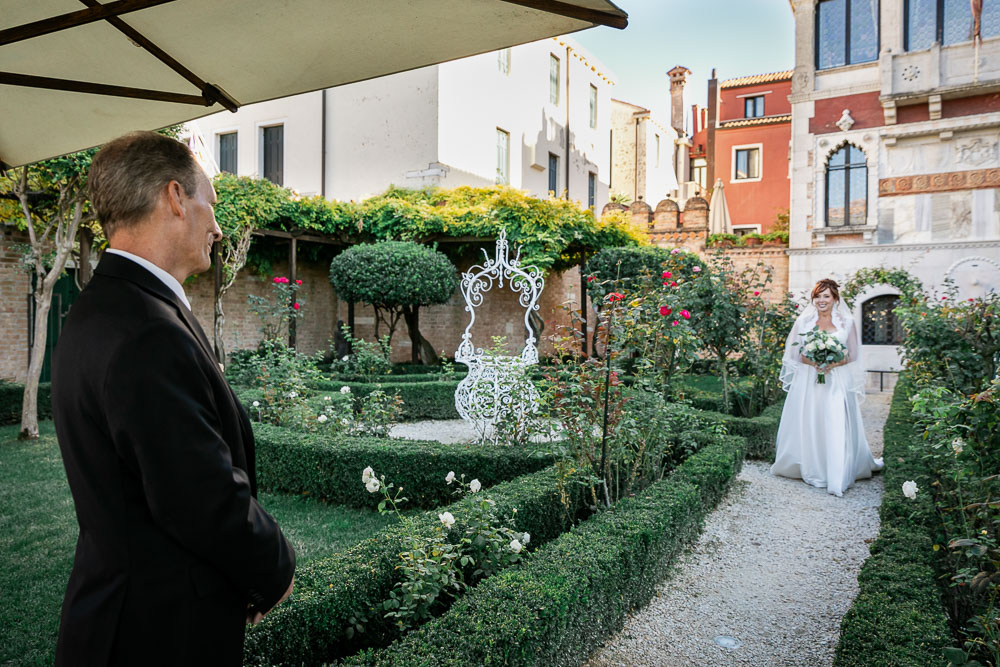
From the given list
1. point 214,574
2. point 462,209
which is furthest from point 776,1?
point 214,574

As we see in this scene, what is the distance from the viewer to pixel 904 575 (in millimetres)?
2793

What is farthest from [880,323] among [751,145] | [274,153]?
[274,153]

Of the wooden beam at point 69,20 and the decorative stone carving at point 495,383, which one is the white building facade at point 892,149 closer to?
the decorative stone carving at point 495,383

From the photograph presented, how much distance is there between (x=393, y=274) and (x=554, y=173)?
9774 millimetres

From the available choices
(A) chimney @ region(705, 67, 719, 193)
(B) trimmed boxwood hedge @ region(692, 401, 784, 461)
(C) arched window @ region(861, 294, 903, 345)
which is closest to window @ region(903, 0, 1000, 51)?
(C) arched window @ region(861, 294, 903, 345)

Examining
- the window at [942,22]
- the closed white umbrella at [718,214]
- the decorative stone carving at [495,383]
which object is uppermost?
the window at [942,22]

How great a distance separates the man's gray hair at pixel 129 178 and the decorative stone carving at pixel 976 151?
18.6 metres

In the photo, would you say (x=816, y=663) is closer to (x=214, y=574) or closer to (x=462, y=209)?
(x=214, y=574)

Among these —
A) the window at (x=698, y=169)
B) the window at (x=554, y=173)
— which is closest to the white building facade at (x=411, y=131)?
the window at (x=554, y=173)

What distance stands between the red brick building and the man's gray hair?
25887 millimetres

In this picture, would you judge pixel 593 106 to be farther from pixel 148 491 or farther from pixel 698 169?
pixel 148 491

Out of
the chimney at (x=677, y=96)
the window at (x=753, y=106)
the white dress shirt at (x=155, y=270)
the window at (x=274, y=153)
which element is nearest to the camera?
the white dress shirt at (x=155, y=270)

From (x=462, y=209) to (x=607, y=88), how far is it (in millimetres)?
11674

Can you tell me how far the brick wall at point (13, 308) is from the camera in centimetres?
979
